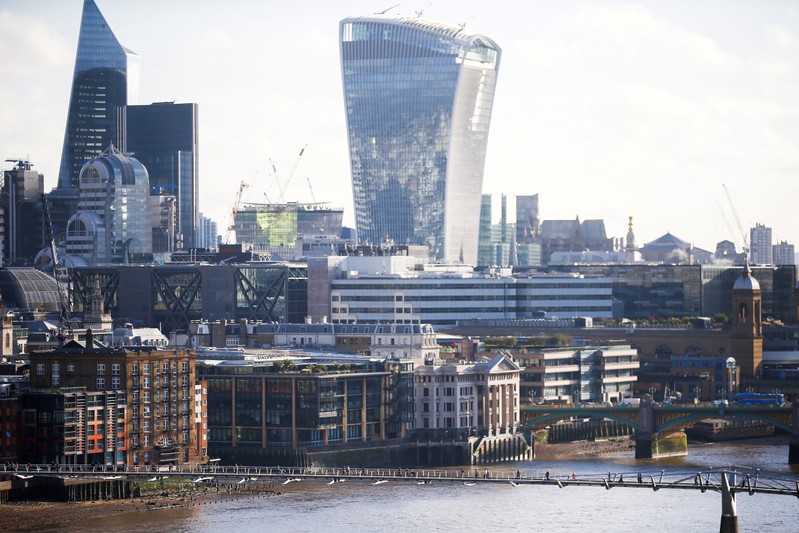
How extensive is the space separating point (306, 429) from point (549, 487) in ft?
70.4

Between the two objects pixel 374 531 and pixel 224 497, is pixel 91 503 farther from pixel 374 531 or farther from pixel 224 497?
pixel 374 531

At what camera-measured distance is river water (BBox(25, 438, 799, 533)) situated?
163m

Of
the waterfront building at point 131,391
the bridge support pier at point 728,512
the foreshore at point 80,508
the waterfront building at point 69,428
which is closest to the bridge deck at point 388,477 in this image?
the bridge support pier at point 728,512

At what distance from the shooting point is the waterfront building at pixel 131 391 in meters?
183

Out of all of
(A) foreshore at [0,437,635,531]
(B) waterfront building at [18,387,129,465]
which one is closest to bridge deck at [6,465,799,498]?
(A) foreshore at [0,437,635,531]

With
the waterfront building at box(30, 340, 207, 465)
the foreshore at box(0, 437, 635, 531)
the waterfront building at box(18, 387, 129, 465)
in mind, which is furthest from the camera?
the waterfront building at box(30, 340, 207, 465)

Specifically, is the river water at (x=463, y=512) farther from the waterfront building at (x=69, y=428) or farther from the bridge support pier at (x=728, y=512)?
the bridge support pier at (x=728, y=512)

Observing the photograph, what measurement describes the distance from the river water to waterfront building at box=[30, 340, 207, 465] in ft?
32.5

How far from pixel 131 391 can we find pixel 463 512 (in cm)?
2900

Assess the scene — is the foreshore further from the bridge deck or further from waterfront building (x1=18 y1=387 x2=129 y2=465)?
waterfront building (x1=18 y1=387 x2=129 y2=465)

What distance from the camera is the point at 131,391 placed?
Result: 186m

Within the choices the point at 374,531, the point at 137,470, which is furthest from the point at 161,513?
the point at 374,531

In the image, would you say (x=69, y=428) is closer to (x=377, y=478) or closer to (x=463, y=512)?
(x=463, y=512)

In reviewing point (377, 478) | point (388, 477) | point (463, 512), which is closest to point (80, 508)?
point (377, 478)
